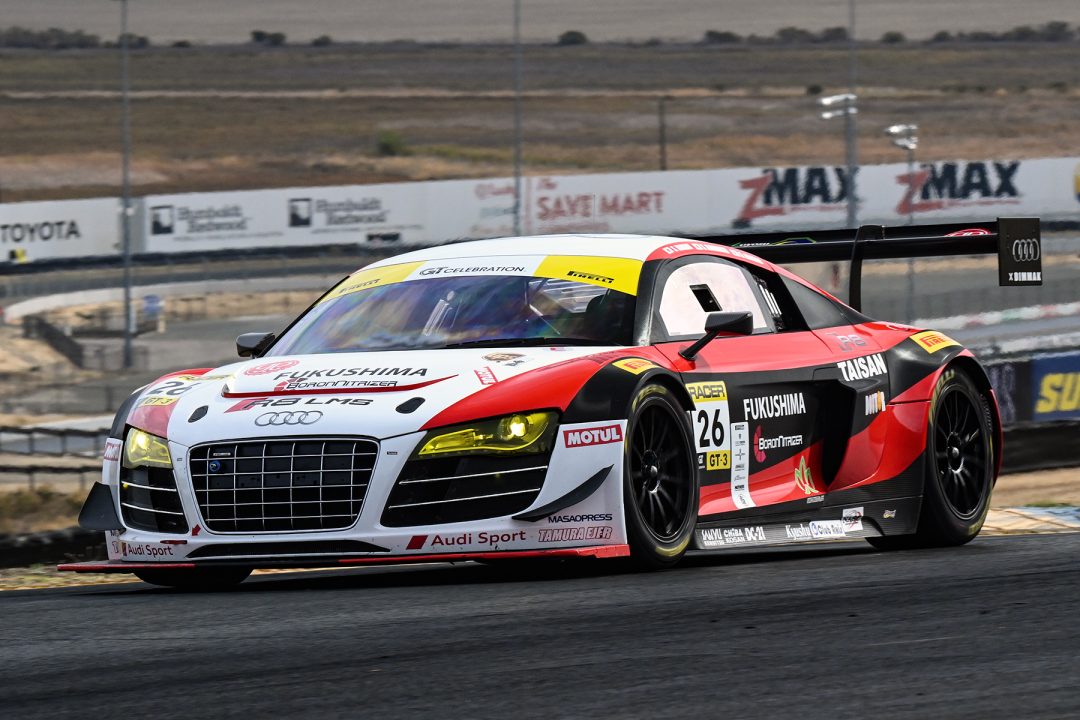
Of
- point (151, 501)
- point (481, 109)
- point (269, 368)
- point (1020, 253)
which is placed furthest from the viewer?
point (481, 109)

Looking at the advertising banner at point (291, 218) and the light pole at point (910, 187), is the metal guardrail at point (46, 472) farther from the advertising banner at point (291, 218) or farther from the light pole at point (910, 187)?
the advertising banner at point (291, 218)

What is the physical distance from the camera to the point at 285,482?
6309 mm

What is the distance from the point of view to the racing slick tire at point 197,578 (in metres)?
7.01

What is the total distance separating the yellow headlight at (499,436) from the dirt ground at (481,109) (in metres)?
69.4

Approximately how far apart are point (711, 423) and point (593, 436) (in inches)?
34.8

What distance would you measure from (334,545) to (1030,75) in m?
91.5

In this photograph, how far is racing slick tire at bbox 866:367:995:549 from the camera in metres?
8.29

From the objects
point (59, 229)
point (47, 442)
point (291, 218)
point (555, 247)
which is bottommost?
point (47, 442)

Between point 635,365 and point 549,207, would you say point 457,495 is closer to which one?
point 635,365

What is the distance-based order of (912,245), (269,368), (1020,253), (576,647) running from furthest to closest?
(1020,253) → (912,245) → (269,368) → (576,647)

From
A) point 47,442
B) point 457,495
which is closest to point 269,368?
point 457,495

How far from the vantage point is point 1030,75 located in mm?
93000

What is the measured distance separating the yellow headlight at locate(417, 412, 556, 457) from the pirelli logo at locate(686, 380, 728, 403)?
87 cm

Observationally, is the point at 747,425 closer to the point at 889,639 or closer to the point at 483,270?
the point at 483,270
